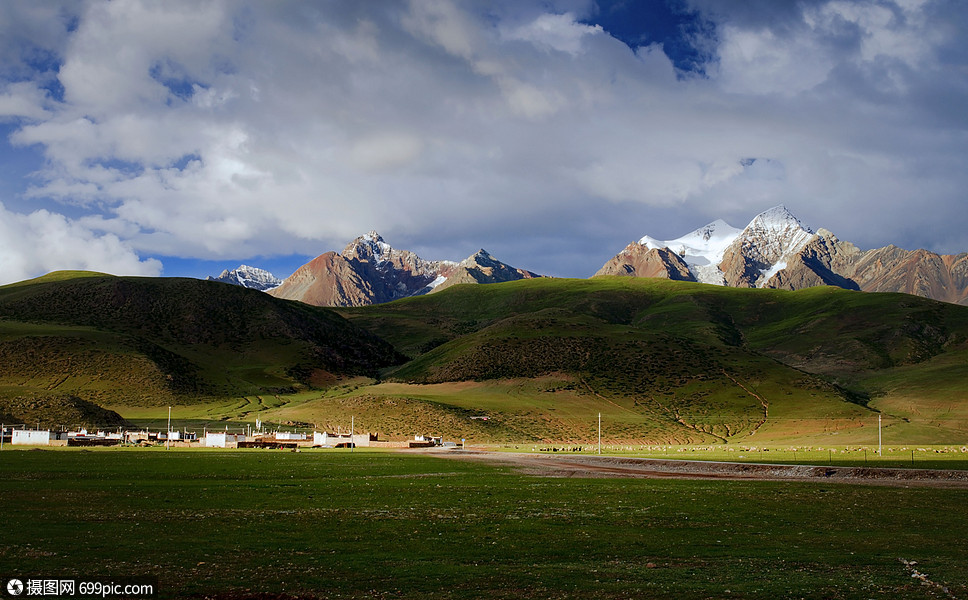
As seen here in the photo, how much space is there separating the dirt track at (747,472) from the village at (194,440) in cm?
4195

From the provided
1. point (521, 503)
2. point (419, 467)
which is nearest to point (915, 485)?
point (521, 503)

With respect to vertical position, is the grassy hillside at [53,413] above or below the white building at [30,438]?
above

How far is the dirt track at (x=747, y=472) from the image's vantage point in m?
48.2

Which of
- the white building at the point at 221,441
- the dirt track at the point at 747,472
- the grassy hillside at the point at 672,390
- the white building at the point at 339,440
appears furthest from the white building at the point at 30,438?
the dirt track at the point at 747,472

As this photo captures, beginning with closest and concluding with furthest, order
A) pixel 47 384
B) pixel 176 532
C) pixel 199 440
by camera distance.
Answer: pixel 176 532, pixel 199 440, pixel 47 384

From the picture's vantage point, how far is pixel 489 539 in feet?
73.3

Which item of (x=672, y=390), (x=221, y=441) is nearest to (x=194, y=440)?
(x=221, y=441)

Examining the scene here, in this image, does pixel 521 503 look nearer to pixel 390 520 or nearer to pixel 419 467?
pixel 390 520

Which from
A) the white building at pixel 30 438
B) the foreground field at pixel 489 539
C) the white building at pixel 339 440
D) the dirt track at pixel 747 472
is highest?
the foreground field at pixel 489 539

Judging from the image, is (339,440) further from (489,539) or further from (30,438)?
(489,539)

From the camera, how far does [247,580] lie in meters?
16.3

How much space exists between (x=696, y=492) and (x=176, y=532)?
2660 cm

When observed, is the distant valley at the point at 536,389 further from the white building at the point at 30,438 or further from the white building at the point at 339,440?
the white building at the point at 30,438

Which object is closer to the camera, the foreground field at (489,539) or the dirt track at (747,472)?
the foreground field at (489,539)
